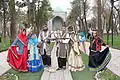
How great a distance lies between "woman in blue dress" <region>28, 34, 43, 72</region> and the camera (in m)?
12.2

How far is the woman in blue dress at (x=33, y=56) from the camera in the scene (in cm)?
1222

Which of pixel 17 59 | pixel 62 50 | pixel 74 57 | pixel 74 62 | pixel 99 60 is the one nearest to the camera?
pixel 99 60

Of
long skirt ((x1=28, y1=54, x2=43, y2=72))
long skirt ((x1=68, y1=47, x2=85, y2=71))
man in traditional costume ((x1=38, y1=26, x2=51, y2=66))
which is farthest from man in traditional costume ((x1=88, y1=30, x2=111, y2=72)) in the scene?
long skirt ((x1=28, y1=54, x2=43, y2=72))

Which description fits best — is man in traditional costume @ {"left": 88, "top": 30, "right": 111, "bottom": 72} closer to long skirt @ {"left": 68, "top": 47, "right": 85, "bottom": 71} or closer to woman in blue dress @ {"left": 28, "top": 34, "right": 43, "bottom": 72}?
long skirt @ {"left": 68, "top": 47, "right": 85, "bottom": 71}

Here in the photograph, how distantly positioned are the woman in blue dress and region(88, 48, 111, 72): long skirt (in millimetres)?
2170

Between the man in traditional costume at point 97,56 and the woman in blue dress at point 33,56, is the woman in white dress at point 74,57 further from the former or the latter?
the woman in blue dress at point 33,56

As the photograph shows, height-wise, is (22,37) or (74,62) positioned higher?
(22,37)

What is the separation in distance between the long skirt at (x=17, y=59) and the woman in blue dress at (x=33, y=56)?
0.27 metres

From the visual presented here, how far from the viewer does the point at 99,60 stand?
1133 cm

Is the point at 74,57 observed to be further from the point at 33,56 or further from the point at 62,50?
the point at 33,56

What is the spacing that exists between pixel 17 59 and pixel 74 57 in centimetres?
248

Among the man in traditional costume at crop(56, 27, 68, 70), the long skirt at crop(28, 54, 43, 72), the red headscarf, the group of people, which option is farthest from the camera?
the man in traditional costume at crop(56, 27, 68, 70)

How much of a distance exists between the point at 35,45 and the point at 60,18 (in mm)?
103640

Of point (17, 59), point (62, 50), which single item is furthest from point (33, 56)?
point (62, 50)
